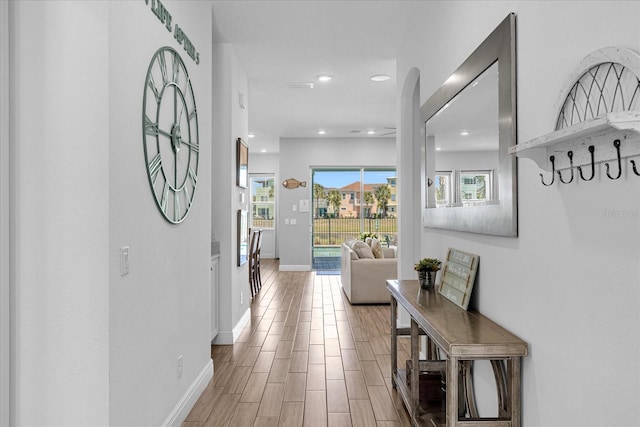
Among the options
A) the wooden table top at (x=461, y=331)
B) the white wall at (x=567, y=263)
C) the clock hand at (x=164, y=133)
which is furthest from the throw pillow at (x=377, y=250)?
the clock hand at (x=164, y=133)

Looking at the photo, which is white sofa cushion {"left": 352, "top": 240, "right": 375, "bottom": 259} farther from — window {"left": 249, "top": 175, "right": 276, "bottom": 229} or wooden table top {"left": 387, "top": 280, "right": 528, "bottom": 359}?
window {"left": 249, "top": 175, "right": 276, "bottom": 229}

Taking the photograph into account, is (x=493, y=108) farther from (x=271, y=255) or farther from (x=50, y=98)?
(x=271, y=255)

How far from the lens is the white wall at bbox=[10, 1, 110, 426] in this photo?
1.48 m

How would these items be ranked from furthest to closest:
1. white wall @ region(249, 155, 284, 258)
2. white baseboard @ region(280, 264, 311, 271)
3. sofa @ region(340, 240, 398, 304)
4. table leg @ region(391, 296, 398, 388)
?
white wall @ region(249, 155, 284, 258) → white baseboard @ region(280, 264, 311, 271) → sofa @ region(340, 240, 398, 304) → table leg @ region(391, 296, 398, 388)

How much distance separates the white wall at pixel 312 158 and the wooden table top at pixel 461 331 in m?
6.95

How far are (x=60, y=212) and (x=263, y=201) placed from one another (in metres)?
10.3

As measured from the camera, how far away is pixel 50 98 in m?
1.52

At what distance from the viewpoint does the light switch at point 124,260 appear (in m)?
1.75

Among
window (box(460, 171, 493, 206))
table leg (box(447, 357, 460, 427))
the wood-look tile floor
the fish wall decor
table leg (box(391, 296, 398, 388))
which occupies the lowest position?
the wood-look tile floor

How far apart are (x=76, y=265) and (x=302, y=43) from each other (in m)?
3.19

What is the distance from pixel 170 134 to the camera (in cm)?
233

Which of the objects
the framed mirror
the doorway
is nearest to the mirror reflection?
the framed mirror

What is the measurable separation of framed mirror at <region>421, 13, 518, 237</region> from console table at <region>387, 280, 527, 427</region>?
42 centimetres

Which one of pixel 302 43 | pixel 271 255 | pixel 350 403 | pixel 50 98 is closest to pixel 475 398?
pixel 350 403
